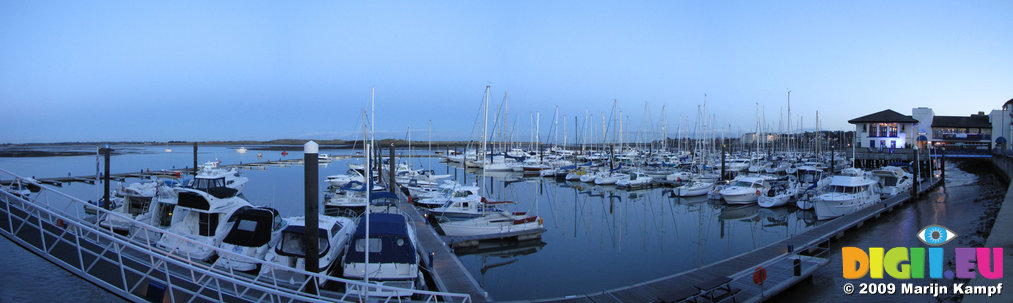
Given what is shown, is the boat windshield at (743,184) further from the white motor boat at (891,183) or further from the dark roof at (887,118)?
the dark roof at (887,118)

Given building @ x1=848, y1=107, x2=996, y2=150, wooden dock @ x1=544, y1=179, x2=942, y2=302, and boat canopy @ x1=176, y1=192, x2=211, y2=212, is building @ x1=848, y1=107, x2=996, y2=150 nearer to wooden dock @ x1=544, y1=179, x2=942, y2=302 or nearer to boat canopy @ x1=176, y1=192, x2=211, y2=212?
wooden dock @ x1=544, y1=179, x2=942, y2=302

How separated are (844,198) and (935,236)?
708cm

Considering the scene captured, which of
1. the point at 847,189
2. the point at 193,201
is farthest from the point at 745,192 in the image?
the point at 193,201

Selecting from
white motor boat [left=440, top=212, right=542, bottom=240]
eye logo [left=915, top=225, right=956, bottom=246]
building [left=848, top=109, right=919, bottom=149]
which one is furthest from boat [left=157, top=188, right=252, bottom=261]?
building [left=848, top=109, right=919, bottom=149]

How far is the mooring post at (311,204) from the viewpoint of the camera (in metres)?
9.62

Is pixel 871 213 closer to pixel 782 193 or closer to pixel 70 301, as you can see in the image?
pixel 782 193

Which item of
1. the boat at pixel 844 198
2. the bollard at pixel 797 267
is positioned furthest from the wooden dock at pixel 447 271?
the boat at pixel 844 198

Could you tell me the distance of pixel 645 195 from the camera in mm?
39188

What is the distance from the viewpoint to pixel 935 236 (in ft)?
62.6

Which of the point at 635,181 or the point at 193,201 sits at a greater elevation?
the point at 193,201

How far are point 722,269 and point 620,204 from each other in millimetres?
21176

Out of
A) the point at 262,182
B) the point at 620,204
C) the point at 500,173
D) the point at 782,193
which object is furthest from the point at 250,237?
the point at 500,173

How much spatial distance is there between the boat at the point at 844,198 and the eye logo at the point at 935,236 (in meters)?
5.71

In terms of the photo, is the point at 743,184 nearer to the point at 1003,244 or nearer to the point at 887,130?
the point at 1003,244
